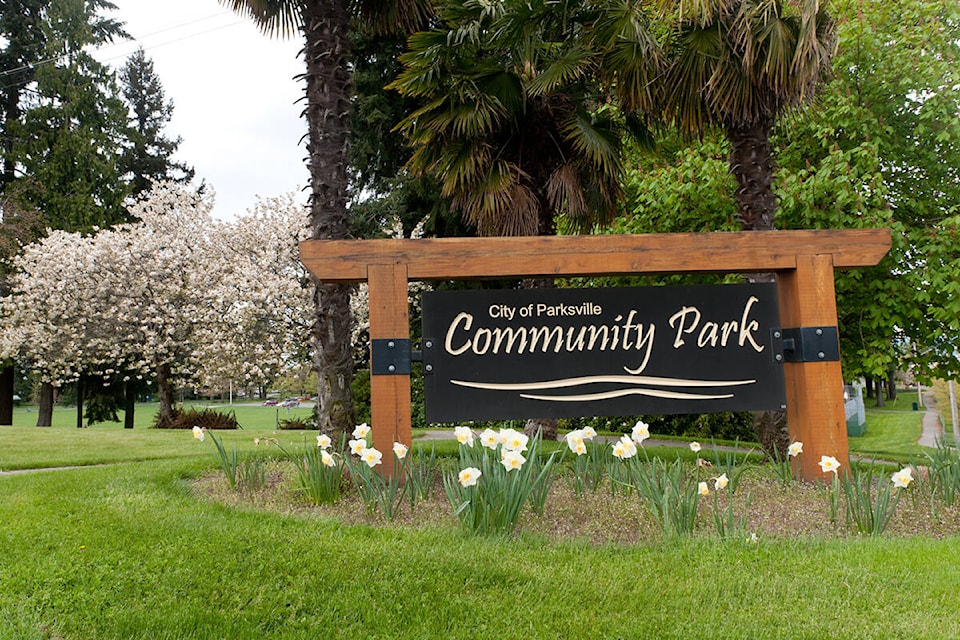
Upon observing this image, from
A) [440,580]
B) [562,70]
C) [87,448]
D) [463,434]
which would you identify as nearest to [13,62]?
[87,448]

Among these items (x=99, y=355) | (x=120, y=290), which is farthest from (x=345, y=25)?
(x=99, y=355)

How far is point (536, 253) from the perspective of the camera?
17.0ft

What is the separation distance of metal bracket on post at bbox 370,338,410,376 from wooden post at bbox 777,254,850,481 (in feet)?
10.2

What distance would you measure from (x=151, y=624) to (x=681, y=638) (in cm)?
229

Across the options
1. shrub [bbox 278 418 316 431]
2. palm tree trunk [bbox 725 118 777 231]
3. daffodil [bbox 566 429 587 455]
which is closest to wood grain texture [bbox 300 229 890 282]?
daffodil [bbox 566 429 587 455]

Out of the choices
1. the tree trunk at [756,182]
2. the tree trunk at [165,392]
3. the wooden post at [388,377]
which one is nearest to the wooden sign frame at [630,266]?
the wooden post at [388,377]

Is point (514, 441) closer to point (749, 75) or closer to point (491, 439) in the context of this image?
point (491, 439)

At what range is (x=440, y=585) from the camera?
3.27 metres

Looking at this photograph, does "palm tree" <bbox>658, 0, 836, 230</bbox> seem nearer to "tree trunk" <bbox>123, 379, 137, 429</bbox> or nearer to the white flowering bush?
the white flowering bush

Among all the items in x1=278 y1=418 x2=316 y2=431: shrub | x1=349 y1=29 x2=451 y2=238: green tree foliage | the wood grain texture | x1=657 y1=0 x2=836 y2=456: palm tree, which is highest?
x1=349 y1=29 x2=451 y2=238: green tree foliage

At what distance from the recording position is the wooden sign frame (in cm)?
511

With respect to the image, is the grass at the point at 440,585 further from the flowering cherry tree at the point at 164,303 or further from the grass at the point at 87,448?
the flowering cherry tree at the point at 164,303

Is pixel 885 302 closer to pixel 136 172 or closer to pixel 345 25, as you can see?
pixel 345 25

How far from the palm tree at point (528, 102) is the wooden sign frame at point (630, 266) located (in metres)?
3.03
